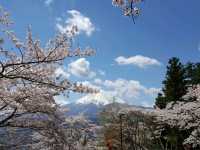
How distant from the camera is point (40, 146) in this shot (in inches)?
644

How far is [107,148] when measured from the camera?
38750 millimetres

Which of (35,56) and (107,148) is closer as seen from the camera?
(35,56)

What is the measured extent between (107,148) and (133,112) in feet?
15.3

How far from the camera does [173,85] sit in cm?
4431

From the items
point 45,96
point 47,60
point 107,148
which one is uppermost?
point 47,60

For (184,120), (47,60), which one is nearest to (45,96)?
(47,60)

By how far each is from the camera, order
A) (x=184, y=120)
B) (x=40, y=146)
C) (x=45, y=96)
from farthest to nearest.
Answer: (x=184, y=120) → (x=40, y=146) → (x=45, y=96)

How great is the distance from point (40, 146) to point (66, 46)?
6004 millimetres

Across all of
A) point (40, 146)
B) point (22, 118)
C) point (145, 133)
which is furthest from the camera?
point (145, 133)

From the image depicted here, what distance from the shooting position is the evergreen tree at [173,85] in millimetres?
43719

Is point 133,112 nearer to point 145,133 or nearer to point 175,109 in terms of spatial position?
point 145,133

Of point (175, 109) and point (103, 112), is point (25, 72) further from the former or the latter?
point (103, 112)

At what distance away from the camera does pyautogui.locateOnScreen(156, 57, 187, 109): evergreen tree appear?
1721 inches

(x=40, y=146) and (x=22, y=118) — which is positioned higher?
(x=22, y=118)
